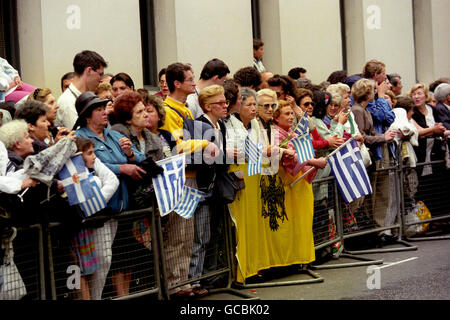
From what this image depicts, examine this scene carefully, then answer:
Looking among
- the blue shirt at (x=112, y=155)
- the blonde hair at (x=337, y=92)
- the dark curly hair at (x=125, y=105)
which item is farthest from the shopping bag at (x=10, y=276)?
the blonde hair at (x=337, y=92)

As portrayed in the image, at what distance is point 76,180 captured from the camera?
24.0 feet

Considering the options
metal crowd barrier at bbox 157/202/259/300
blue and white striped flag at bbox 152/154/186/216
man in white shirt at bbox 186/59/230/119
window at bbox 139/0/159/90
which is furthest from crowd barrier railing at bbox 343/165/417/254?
window at bbox 139/0/159/90

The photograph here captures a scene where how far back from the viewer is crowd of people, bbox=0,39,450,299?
298 inches

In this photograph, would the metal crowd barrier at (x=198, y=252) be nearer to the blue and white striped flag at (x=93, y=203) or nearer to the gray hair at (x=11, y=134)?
the blue and white striped flag at (x=93, y=203)

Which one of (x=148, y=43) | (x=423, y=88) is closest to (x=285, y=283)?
(x=423, y=88)

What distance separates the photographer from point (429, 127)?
13539 mm

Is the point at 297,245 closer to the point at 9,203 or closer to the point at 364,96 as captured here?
the point at 364,96

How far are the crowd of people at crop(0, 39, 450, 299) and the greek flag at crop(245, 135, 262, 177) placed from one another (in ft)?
0.21

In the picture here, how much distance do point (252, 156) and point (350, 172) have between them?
7.11 ft

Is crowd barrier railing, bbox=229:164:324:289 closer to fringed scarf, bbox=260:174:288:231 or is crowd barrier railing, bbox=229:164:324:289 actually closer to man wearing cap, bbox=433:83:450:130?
fringed scarf, bbox=260:174:288:231

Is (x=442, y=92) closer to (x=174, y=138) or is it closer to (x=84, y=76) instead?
(x=174, y=138)

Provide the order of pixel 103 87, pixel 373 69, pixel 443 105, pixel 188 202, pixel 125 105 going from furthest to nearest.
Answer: pixel 443 105
pixel 373 69
pixel 103 87
pixel 188 202
pixel 125 105

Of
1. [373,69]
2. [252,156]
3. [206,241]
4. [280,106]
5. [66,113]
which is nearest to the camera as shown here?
[66,113]
